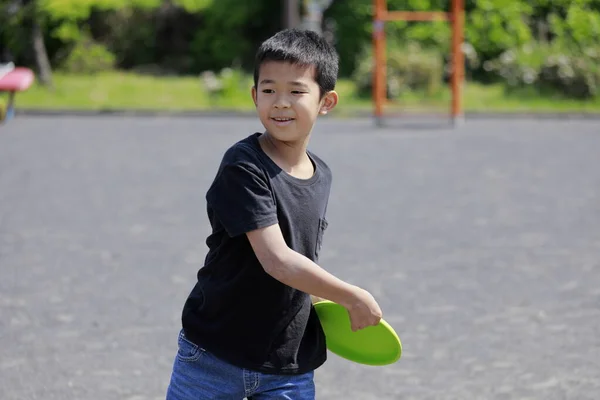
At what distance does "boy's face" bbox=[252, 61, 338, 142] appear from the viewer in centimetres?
249

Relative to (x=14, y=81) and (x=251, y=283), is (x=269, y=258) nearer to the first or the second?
(x=251, y=283)

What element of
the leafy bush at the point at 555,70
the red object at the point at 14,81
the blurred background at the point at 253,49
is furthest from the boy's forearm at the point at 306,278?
the leafy bush at the point at 555,70

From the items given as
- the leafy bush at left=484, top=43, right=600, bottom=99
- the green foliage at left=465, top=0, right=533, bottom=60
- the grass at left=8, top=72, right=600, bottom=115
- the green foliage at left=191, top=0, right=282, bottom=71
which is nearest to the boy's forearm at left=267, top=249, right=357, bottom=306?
the grass at left=8, top=72, right=600, bottom=115

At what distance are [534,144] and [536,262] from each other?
6.91 meters

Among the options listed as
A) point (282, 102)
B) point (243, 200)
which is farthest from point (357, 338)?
point (282, 102)

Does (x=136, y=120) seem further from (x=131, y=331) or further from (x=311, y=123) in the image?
(x=311, y=123)

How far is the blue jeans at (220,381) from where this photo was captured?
8.34 ft

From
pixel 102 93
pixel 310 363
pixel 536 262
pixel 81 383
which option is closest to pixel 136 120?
pixel 102 93

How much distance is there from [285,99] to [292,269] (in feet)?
1.27

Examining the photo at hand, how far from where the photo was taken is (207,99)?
19.7 meters

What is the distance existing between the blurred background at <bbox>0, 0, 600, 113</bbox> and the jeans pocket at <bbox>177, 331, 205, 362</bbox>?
607 inches

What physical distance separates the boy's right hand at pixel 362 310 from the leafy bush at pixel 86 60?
2332cm

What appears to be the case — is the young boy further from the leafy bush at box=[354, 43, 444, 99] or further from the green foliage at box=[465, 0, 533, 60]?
the green foliage at box=[465, 0, 533, 60]

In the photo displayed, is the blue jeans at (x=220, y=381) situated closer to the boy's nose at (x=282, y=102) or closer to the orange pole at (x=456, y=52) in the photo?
the boy's nose at (x=282, y=102)
